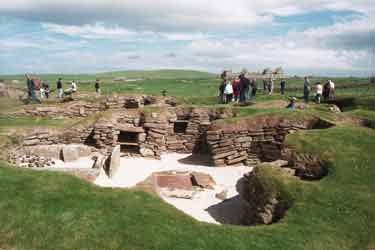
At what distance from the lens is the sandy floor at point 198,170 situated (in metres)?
13.2

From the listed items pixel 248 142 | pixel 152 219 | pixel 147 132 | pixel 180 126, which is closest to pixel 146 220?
pixel 152 219

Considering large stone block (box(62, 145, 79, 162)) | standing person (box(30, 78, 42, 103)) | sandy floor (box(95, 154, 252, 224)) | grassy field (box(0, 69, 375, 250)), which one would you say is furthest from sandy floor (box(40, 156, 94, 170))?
standing person (box(30, 78, 42, 103))

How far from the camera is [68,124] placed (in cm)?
2084

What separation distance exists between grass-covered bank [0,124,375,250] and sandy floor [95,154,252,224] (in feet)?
11.8

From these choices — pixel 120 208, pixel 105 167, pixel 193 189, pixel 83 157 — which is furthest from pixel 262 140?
pixel 120 208

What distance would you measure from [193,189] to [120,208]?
6.87 m

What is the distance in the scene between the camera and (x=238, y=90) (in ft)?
84.0

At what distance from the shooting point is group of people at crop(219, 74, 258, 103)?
24.3 meters

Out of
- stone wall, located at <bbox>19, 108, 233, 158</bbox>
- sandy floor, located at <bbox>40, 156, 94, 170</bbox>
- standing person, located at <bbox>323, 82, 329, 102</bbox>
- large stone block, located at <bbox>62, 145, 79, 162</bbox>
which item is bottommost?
sandy floor, located at <bbox>40, 156, 94, 170</bbox>

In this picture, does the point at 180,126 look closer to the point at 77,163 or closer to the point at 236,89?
the point at 236,89

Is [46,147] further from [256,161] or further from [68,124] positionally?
[256,161]

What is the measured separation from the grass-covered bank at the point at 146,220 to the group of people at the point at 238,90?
46.1 feet

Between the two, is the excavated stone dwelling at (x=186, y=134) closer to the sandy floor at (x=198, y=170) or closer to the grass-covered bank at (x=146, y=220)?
the sandy floor at (x=198, y=170)

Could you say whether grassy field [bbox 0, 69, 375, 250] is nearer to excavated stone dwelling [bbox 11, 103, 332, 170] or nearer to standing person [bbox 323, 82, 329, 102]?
excavated stone dwelling [bbox 11, 103, 332, 170]
